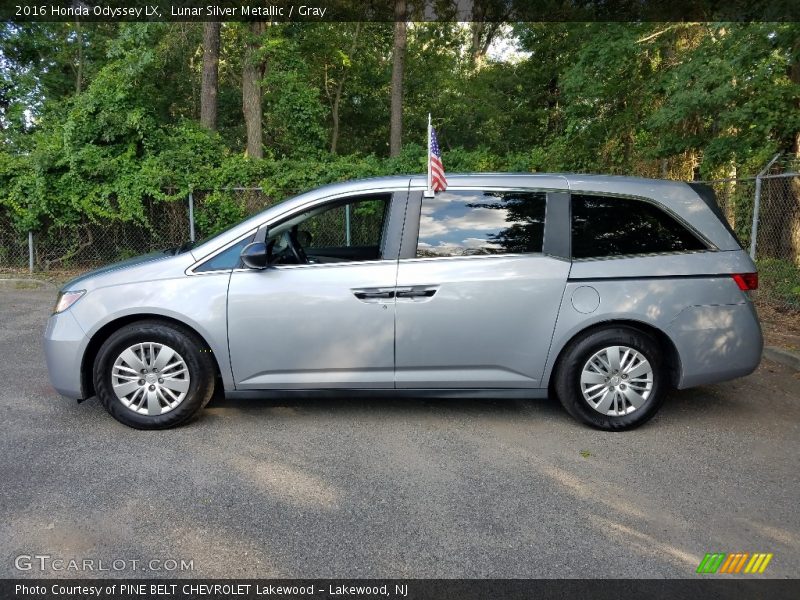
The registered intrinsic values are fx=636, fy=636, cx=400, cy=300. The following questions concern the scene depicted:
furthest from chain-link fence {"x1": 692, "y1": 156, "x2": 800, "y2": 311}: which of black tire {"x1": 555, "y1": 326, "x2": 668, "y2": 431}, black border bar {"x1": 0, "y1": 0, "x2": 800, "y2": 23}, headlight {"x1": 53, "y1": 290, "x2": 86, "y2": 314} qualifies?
headlight {"x1": 53, "y1": 290, "x2": 86, "y2": 314}

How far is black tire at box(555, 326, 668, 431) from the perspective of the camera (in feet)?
14.7

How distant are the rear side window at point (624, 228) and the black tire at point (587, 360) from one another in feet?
1.94

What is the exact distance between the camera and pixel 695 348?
4.50m

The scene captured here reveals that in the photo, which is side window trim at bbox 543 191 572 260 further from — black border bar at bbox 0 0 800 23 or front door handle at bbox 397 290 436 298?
black border bar at bbox 0 0 800 23

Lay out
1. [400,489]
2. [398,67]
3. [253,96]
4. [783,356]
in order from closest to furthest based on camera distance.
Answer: [400,489] → [783,356] → [253,96] → [398,67]

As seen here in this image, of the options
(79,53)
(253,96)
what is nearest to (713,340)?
(253,96)

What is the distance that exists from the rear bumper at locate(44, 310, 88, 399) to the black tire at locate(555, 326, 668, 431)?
3397mm

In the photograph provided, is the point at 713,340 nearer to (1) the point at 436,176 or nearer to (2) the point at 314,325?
(1) the point at 436,176

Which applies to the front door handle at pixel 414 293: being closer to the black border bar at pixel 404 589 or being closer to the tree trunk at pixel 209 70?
the black border bar at pixel 404 589

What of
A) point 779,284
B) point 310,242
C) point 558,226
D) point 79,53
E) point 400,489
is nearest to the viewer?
point 400,489

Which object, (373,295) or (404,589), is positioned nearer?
(404,589)

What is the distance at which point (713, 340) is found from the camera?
451 centimetres

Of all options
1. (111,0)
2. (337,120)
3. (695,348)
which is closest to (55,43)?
(111,0)

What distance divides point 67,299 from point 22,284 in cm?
872
